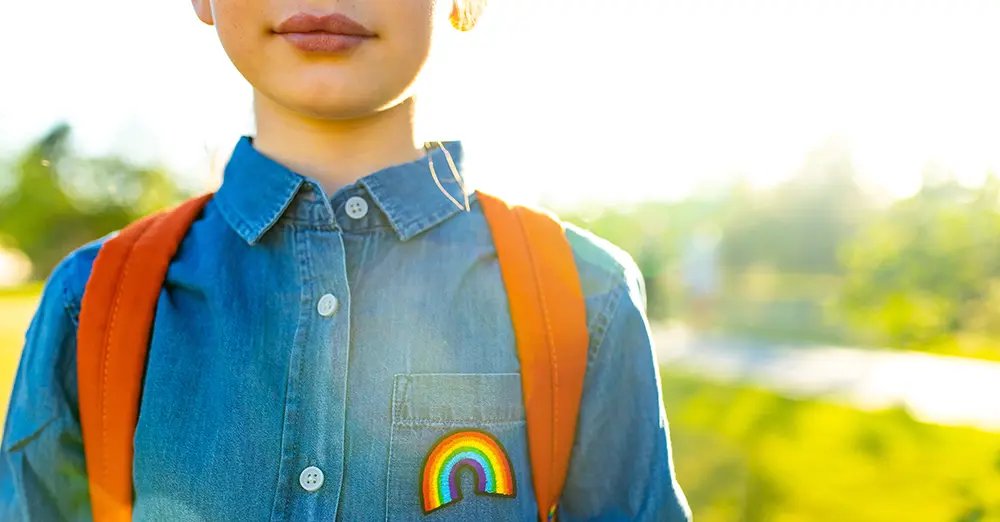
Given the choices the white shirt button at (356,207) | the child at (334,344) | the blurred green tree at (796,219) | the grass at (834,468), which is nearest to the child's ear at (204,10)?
the child at (334,344)

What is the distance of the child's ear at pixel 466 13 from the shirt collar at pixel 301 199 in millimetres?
262

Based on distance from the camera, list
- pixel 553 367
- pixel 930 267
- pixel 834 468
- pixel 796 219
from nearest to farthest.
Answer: pixel 553 367
pixel 834 468
pixel 930 267
pixel 796 219

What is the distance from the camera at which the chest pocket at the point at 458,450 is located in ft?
4.31

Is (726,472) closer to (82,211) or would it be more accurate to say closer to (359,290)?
(359,290)

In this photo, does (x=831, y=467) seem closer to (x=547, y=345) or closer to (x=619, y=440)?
(x=619, y=440)

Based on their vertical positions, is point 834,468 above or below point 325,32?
below

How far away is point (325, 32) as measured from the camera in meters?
1.31

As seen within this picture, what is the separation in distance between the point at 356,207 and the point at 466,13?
1.41 ft

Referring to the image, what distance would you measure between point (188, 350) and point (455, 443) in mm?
472

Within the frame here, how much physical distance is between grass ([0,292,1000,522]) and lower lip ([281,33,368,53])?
83.0 inches

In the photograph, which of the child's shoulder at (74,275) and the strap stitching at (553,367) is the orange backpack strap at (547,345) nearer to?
the strap stitching at (553,367)

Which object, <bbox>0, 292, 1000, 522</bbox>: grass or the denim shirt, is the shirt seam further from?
<bbox>0, 292, 1000, 522</bbox>: grass

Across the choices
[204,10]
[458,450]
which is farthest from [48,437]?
[204,10]

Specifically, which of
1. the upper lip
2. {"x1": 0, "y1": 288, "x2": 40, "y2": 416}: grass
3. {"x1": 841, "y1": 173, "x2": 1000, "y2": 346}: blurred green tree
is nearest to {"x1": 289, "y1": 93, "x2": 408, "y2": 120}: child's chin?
the upper lip
